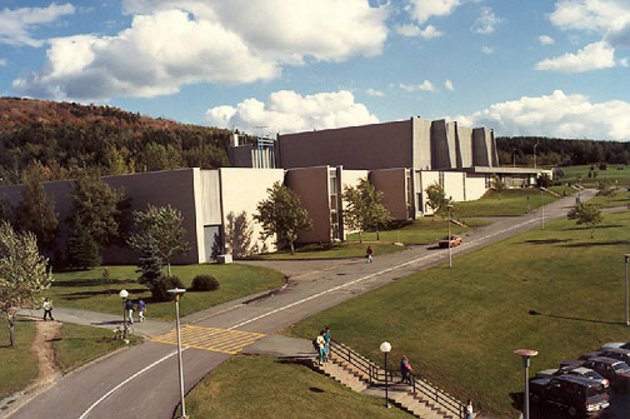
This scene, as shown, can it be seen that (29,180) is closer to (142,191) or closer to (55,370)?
(142,191)

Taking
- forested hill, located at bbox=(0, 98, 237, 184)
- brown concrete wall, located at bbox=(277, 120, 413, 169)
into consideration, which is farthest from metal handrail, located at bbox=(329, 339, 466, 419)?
forested hill, located at bbox=(0, 98, 237, 184)

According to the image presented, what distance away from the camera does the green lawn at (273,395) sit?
20047mm

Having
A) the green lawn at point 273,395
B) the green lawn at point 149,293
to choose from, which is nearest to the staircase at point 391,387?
the green lawn at point 273,395

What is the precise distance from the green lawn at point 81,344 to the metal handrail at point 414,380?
11.9 metres

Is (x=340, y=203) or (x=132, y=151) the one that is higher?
(x=132, y=151)

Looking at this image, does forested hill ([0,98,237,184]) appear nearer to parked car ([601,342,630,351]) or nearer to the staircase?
the staircase

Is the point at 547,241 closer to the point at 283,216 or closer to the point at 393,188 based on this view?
the point at 283,216

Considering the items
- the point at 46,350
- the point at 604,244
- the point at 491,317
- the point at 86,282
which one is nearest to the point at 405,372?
the point at 491,317

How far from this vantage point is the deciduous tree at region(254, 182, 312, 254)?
200 feet

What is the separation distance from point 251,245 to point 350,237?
632 inches

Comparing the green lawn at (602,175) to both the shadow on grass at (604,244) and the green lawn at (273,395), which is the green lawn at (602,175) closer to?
the shadow on grass at (604,244)

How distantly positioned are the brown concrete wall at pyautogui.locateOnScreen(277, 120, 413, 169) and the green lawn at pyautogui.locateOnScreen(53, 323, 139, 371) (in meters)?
84.1

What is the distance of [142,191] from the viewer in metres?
58.8

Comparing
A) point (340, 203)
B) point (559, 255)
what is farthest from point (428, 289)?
point (340, 203)
